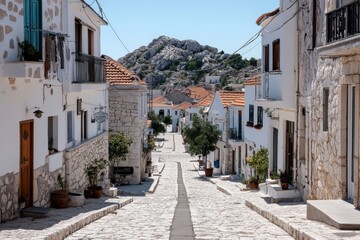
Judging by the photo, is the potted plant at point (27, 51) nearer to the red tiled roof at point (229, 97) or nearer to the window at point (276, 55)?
the window at point (276, 55)

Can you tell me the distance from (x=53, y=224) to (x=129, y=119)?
18.9m

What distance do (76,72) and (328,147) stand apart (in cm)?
813

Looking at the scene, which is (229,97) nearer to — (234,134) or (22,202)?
(234,134)

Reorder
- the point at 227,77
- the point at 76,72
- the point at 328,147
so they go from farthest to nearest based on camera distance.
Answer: the point at 227,77 → the point at 76,72 → the point at 328,147

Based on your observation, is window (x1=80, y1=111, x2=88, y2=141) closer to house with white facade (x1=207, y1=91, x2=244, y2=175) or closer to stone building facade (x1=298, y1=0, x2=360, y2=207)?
stone building facade (x1=298, y1=0, x2=360, y2=207)

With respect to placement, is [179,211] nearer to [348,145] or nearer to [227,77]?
[348,145]

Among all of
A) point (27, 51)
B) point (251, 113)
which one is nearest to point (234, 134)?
point (251, 113)

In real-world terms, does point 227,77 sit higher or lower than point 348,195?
higher

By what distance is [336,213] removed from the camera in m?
9.59

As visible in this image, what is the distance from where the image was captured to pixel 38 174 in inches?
504

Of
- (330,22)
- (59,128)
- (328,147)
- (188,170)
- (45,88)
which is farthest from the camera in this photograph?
(188,170)

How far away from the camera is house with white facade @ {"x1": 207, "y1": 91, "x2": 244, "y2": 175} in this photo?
35219 mm

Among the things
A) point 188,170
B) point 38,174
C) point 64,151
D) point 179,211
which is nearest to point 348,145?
point 179,211

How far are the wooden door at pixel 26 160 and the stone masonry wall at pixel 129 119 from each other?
53.5 feet
